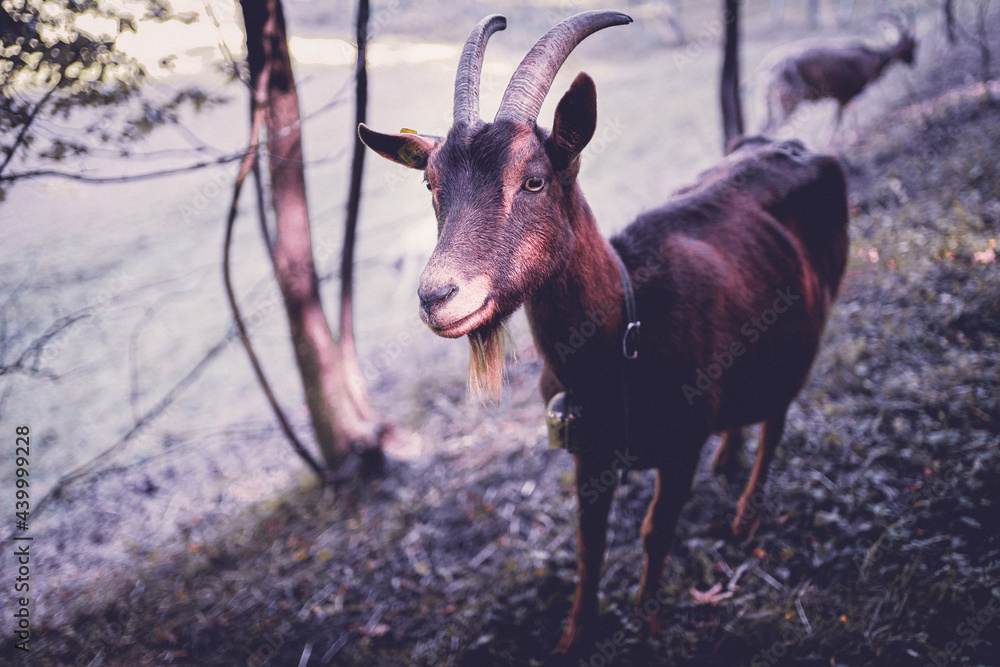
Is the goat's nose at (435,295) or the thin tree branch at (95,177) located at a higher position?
the thin tree branch at (95,177)

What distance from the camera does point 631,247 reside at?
277 centimetres

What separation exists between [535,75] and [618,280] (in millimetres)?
1018

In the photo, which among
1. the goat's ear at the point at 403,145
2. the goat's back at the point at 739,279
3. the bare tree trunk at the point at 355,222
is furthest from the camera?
the bare tree trunk at the point at 355,222

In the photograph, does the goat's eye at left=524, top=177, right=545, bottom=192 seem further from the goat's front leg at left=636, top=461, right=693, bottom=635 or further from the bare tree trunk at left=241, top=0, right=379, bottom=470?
the bare tree trunk at left=241, top=0, right=379, bottom=470

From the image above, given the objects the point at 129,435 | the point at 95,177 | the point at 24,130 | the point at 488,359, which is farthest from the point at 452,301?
the point at 129,435

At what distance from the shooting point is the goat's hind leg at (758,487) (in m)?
3.48

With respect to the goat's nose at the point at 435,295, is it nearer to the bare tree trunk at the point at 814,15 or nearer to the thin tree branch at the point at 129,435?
the thin tree branch at the point at 129,435

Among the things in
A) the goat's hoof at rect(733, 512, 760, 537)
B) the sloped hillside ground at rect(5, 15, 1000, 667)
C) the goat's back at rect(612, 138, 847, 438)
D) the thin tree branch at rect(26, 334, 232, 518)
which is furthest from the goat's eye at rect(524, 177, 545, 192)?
the thin tree branch at rect(26, 334, 232, 518)

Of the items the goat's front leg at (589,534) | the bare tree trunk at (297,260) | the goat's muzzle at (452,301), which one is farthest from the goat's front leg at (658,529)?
the bare tree trunk at (297,260)

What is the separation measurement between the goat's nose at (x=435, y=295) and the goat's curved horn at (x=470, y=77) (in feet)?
2.92

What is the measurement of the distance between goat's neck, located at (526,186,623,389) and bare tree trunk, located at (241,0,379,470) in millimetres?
2226

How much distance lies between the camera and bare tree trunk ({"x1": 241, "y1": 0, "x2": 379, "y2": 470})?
12.3 feet

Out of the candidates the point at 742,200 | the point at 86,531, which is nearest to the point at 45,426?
the point at 86,531

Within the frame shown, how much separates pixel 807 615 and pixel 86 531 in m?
6.48
